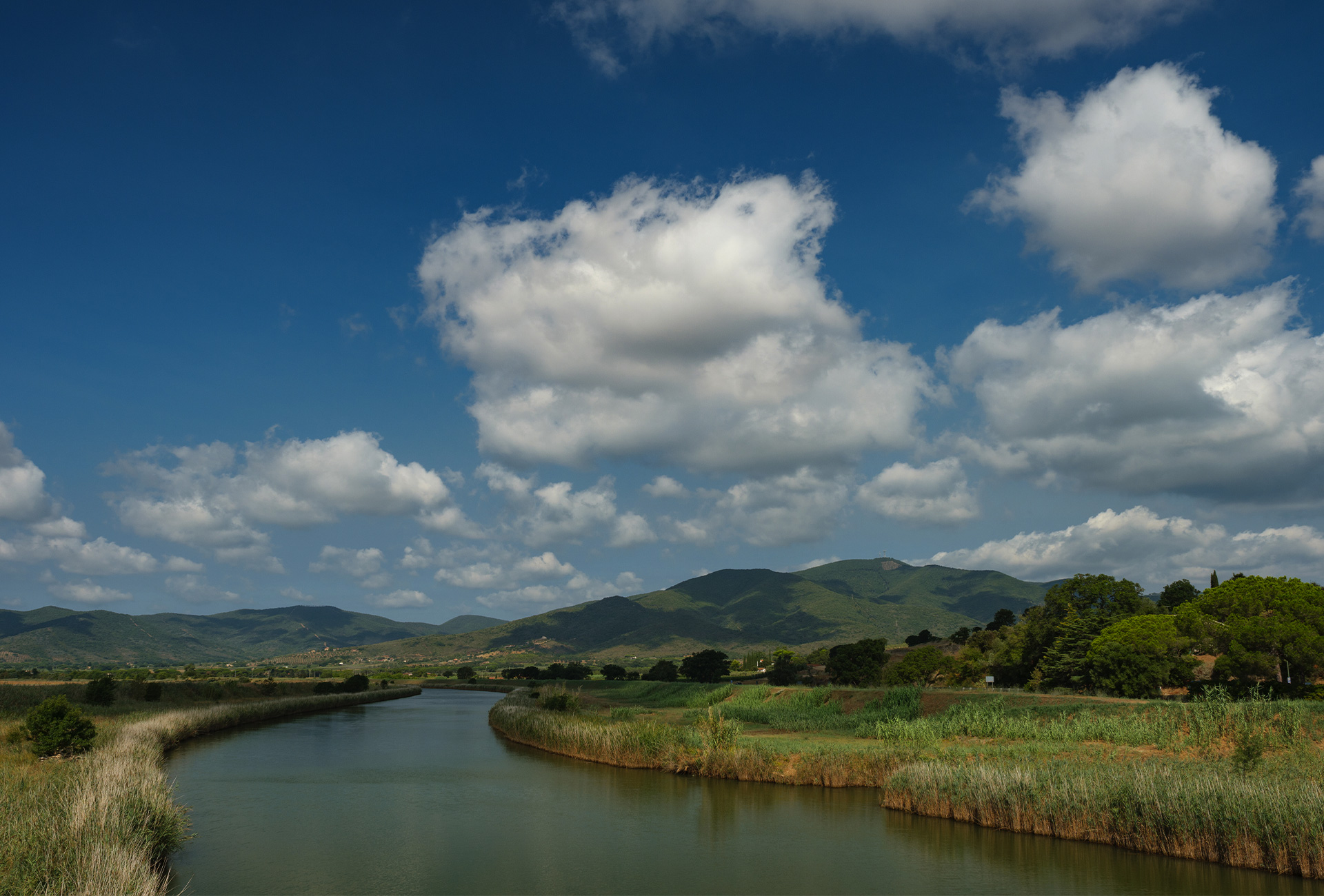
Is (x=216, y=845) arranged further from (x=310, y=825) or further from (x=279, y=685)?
(x=279, y=685)

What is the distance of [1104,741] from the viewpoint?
117ft

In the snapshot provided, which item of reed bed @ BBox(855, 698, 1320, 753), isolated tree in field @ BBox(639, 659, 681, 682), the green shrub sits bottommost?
isolated tree in field @ BBox(639, 659, 681, 682)

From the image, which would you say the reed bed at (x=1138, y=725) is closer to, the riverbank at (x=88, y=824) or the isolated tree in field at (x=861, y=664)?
the riverbank at (x=88, y=824)

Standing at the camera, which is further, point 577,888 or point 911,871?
point 911,871

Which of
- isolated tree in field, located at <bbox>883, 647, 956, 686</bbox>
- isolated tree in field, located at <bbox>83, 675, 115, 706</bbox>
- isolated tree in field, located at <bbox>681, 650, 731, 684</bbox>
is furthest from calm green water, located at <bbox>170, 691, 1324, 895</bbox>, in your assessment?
isolated tree in field, located at <bbox>681, 650, 731, 684</bbox>

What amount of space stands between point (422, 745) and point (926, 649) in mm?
56727

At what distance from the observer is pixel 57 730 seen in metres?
30.7

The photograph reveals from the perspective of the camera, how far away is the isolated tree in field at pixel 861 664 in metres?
87.9

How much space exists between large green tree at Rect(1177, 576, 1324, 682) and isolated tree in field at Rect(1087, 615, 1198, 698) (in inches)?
94.1

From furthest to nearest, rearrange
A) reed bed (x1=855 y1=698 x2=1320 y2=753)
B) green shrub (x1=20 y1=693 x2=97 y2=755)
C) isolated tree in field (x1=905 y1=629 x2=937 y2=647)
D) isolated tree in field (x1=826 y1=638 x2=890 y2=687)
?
isolated tree in field (x1=905 y1=629 x2=937 y2=647) → isolated tree in field (x1=826 y1=638 x2=890 y2=687) → reed bed (x1=855 y1=698 x2=1320 y2=753) → green shrub (x1=20 y1=693 x2=97 y2=755)

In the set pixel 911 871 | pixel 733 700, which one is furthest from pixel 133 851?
pixel 733 700

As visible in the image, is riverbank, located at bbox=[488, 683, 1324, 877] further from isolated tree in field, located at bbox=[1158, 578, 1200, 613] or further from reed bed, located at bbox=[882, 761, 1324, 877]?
isolated tree in field, located at bbox=[1158, 578, 1200, 613]

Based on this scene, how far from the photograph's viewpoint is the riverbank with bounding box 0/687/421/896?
14.4m

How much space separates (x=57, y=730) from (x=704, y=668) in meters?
85.3
